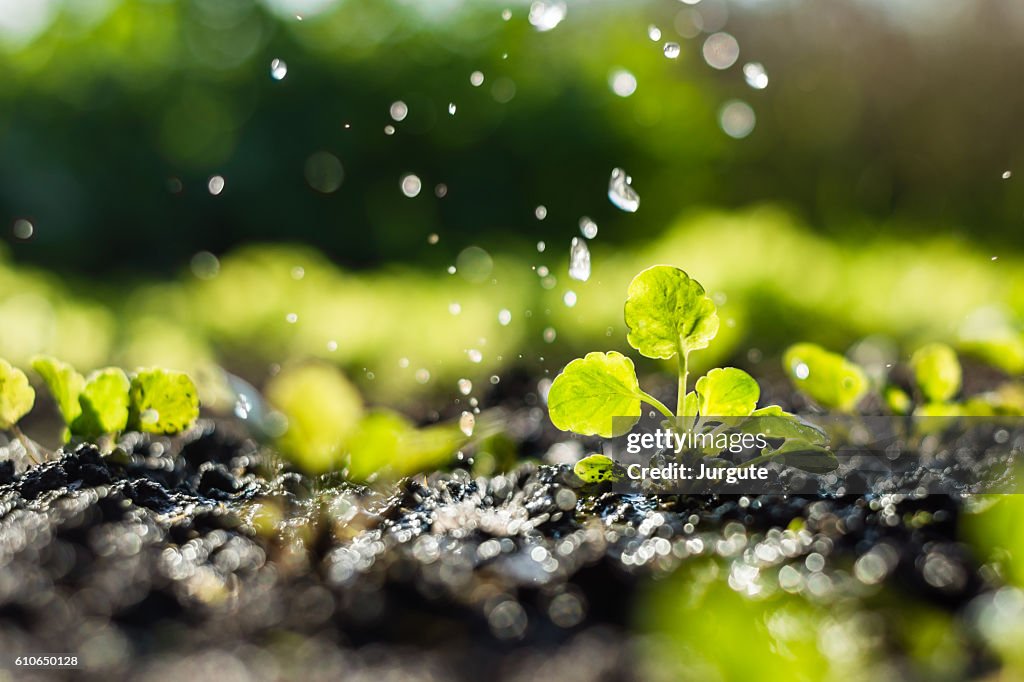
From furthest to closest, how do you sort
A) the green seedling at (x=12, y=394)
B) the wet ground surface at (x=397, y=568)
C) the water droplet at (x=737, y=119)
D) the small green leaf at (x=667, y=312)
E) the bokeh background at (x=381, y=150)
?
the water droplet at (x=737, y=119), the bokeh background at (x=381, y=150), the green seedling at (x=12, y=394), the small green leaf at (x=667, y=312), the wet ground surface at (x=397, y=568)

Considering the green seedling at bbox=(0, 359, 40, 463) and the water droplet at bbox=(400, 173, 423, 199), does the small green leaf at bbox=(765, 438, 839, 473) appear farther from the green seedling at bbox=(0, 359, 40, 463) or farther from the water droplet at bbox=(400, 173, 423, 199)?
the water droplet at bbox=(400, 173, 423, 199)

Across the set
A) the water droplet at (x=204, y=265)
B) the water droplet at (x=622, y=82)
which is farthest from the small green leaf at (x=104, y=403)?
the water droplet at (x=622, y=82)

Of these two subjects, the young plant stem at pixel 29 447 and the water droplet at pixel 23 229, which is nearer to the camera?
the young plant stem at pixel 29 447

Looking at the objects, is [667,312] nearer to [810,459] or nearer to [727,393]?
[727,393]

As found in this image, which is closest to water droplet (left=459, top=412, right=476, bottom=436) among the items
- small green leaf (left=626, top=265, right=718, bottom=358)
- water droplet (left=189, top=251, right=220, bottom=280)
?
small green leaf (left=626, top=265, right=718, bottom=358)

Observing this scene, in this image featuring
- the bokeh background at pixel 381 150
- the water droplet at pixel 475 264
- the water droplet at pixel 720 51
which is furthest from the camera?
the water droplet at pixel 720 51

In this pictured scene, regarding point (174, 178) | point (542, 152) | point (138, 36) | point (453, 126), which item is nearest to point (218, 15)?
point (138, 36)

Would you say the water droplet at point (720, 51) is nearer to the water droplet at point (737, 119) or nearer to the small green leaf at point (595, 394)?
the water droplet at point (737, 119)
